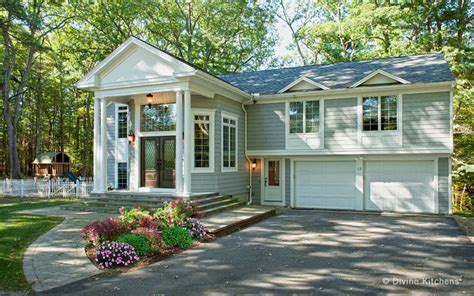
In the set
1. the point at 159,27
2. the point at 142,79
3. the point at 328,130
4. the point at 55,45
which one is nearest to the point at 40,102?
the point at 55,45

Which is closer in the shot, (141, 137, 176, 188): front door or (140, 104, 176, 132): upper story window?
(141, 137, 176, 188): front door

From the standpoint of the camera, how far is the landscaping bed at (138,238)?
19.7 ft

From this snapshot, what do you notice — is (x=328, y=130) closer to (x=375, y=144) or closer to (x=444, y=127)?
(x=375, y=144)

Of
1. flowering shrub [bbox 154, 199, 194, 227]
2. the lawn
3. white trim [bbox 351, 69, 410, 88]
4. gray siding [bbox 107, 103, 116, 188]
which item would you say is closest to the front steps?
the lawn

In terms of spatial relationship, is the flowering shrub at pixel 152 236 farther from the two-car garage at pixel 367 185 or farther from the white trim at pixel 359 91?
the white trim at pixel 359 91

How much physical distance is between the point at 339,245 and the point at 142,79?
791cm

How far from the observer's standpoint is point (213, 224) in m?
9.09

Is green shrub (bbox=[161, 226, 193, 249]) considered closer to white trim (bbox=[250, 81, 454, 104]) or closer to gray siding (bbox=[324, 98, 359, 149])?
gray siding (bbox=[324, 98, 359, 149])

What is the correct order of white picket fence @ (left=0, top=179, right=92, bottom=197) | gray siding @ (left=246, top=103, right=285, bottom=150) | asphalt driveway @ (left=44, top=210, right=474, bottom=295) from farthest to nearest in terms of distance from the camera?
white picket fence @ (left=0, top=179, right=92, bottom=197)
gray siding @ (left=246, top=103, right=285, bottom=150)
asphalt driveway @ (left=44, top=210, right=474, bottom=295)

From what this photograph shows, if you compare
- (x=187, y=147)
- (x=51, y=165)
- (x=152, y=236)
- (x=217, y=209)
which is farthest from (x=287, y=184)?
(x=51, y=165)

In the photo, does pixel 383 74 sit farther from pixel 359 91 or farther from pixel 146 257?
pixel 146 257

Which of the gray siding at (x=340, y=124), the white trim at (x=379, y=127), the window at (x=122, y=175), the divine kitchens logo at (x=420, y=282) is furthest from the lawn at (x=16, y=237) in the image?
the white trim at (x=379, y=127)

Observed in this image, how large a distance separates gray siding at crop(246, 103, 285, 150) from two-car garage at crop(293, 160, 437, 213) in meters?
1.23

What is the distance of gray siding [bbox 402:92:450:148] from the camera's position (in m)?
11.6
